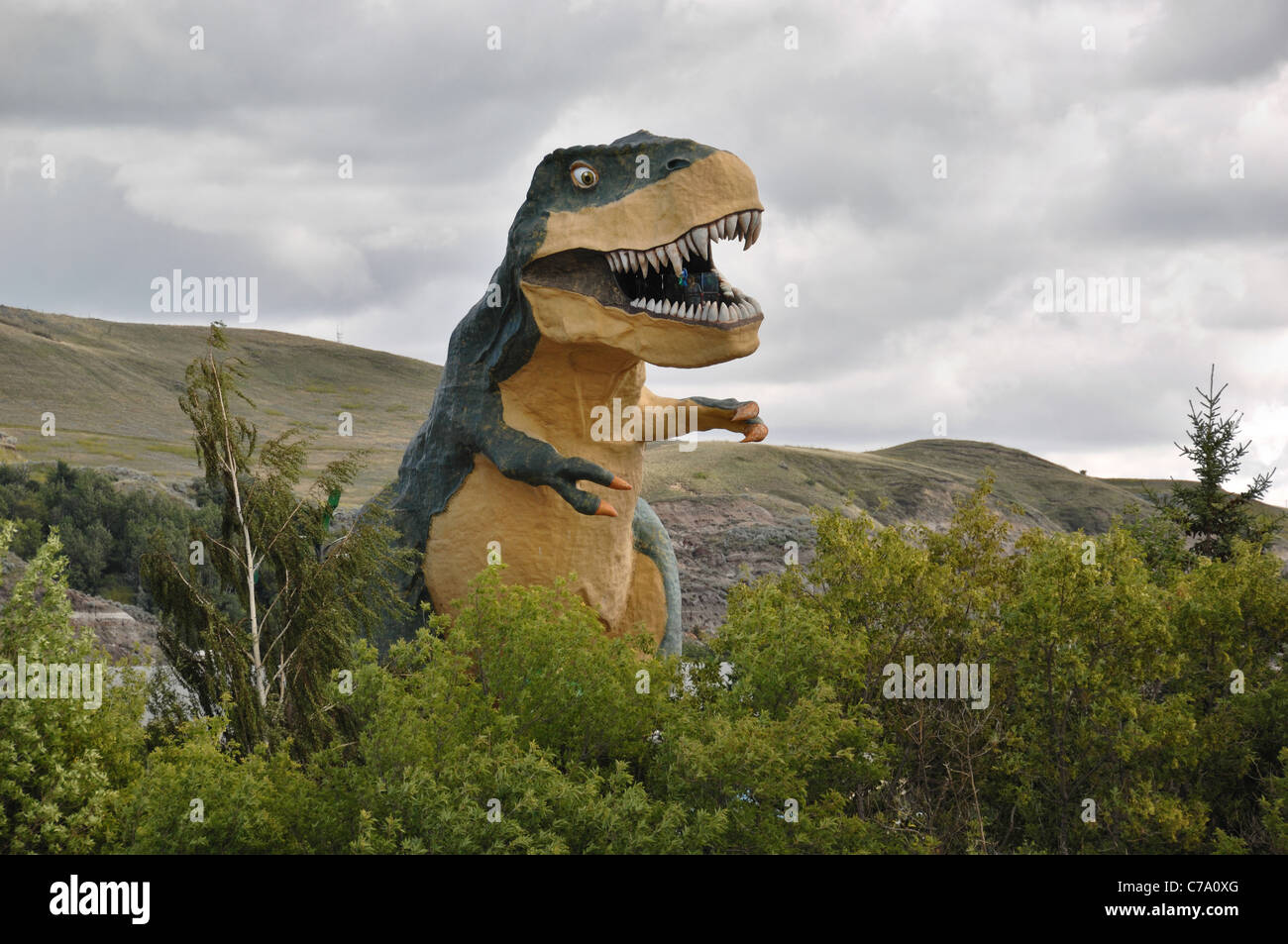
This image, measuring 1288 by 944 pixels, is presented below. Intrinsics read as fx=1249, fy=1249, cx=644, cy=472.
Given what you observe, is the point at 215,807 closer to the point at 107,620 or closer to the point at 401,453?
the point at 107,620

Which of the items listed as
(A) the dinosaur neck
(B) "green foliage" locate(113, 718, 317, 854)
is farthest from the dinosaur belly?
(B) "green foliage" locate(113, 718, 317, 854)

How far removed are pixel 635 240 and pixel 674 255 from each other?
249mm

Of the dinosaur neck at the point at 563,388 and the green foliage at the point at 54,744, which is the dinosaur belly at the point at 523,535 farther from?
the green foliage at the point at 54,744

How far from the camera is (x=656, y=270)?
774 cm

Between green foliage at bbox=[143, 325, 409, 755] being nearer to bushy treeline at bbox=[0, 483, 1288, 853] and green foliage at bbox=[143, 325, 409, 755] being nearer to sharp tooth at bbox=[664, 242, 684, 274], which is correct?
bushy treeline at bbox=[0, 483, 1288, 853]

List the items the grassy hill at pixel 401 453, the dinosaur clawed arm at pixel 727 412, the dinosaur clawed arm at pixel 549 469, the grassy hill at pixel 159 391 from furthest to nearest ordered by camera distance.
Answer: the grassy hill at pixel 159 391
the grassy hill at pixel 401 453
the dinosaur clawed arm at pixel 727 412
the dinosaur clawed arm at pixel 549 469

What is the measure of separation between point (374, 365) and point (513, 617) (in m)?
115

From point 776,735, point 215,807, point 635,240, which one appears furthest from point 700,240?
point 215,807

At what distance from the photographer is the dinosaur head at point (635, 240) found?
7367mm

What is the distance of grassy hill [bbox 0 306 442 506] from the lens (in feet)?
204

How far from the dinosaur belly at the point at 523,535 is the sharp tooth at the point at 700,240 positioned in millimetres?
1513

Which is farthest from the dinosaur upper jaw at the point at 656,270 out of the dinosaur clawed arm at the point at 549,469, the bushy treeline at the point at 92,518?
the bushy treeline at the point at 92,518

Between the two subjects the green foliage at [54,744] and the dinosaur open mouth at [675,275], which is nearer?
the green foliage at [54,744]
